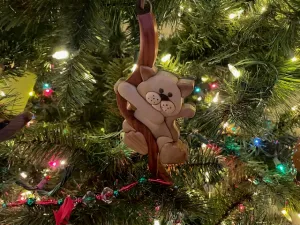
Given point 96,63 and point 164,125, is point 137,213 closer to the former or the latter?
point 164,125

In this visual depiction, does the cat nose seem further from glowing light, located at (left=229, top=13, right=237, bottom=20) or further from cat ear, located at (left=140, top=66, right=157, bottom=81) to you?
glowing light, located at (left=229, top=13, right=237, bottom=20)

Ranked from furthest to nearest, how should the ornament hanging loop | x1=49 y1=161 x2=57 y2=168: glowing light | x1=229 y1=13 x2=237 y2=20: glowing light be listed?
1. x1=229 y1=13 x2=237 y2=20: glowing light
2. x1=49 y1=161 x2=57 y2=168: glowing light
3. the ornament hanging loop

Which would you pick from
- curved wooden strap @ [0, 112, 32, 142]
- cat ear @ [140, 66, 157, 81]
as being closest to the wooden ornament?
cat ear @ [140, 66, 157, 81]

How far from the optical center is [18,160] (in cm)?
65

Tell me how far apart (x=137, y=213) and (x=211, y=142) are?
0.21 meters

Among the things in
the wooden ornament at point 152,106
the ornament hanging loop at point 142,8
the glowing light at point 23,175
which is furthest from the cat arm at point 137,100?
the glowing light at point 23,175

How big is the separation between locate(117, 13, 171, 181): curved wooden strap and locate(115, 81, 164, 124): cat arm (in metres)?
0.01

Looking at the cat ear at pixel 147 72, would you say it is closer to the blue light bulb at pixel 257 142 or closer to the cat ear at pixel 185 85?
the cat ear at pixel 185 85

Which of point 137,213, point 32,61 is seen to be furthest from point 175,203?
point 32,61

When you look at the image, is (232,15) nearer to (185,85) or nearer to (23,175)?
(185,85)

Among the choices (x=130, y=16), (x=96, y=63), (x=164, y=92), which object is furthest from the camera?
(x=96, y=63)

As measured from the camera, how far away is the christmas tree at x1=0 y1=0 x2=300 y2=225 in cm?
53

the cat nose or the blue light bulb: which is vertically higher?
the cat nose

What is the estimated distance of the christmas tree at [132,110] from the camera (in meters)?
0.53
